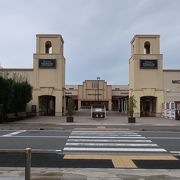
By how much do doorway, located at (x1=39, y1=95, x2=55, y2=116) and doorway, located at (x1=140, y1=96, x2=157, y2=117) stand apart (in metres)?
12.8

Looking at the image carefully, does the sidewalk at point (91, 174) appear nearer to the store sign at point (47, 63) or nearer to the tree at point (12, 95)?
the tree at point (12, 95)

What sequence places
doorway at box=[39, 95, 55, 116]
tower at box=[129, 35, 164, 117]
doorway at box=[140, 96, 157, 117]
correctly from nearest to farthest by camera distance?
tower at box=[129, 35, 164, 117] → doorway at box=[140, 96, 157, 117] → doorway at box=[39, 95, 55, 116]

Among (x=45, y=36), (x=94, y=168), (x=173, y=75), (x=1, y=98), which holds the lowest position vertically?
(x=94, y=168)

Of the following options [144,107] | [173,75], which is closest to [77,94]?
[144,107]

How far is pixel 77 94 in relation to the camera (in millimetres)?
97938

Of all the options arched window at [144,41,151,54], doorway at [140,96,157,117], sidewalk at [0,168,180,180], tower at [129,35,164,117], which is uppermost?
arched window at [144,41,151,54]

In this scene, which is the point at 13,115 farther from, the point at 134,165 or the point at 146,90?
the point at 134,165

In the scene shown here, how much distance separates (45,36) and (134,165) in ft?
141

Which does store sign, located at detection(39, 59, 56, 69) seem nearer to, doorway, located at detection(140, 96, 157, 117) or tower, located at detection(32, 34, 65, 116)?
tower, located at detection(32, 34, 65, 116)

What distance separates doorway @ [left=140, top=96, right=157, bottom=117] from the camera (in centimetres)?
5294

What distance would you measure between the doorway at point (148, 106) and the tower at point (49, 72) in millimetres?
11839

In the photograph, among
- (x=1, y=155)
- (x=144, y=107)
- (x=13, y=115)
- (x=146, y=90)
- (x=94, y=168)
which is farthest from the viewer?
(x=144, y=107)

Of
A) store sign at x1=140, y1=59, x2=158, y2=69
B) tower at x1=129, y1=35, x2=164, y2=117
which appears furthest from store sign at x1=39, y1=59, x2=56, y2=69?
store sign at x1=140, y1=59, x2=158, y2=69

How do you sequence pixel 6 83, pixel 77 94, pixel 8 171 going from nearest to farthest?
1. pixel 8 171
2. pixel 6 83
3. pixel 77 94
